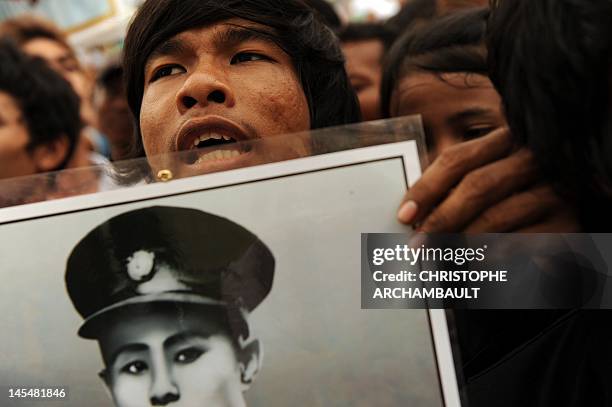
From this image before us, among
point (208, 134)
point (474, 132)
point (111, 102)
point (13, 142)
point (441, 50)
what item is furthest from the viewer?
point (111, 102)

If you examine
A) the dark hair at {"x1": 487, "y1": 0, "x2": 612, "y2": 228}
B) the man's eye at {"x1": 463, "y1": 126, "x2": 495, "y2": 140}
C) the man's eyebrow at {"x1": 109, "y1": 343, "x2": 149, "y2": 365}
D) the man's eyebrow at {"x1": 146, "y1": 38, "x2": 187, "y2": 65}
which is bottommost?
the man's eyebrow at {"x1": 109, "y1": 343, "x2": 149, "y2": 365}

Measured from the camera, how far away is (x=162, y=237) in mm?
889

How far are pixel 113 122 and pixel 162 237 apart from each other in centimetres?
110

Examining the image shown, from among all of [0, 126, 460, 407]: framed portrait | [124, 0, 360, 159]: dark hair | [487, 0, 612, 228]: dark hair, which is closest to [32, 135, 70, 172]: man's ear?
[124, 0, 360, 159]: dark hair

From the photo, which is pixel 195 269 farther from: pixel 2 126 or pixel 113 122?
pixel 113 122

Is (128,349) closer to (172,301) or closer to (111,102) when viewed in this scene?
(172,301)

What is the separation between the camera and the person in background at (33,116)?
161 centimetres

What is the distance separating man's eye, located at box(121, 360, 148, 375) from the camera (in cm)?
86

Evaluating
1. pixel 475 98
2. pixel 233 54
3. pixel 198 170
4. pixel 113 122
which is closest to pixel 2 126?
pixel 113 122

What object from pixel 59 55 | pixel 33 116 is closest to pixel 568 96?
pixel 33 116

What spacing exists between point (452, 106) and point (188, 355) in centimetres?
61

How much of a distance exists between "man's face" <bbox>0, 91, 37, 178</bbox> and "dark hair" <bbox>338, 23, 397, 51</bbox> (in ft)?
2.56

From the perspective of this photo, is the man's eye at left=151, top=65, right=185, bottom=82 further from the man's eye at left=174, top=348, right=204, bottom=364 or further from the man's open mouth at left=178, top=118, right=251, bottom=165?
the man's eye at left=174, top=348, right=204, bottom=364

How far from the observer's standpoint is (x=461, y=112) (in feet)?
3.99
